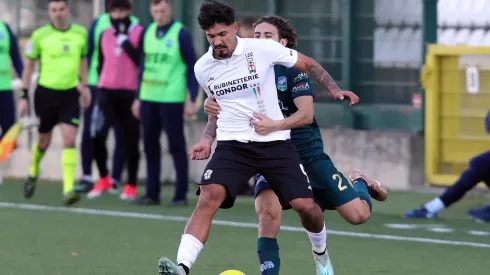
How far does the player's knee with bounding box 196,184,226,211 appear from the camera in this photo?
7879 mm

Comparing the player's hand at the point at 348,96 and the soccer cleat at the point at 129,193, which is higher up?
the player's hand at the point at 348,96

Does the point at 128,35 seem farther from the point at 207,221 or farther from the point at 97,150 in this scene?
the point at 207,221

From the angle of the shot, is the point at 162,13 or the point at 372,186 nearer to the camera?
the point at 372,186

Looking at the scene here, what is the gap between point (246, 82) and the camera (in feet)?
26.2

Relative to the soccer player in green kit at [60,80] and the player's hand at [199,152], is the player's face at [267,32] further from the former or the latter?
the soccer player in green kit at [60,80]

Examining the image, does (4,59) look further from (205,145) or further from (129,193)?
(205,145)

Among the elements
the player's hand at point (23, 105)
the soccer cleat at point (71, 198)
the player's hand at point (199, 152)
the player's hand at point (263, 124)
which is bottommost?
the soccer cleat at point (71, 198)

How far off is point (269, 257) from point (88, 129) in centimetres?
741

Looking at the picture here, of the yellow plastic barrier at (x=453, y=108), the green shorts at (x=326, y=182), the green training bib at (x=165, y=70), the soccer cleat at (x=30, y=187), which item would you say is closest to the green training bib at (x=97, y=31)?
the green training bib at (x=165, y=70)

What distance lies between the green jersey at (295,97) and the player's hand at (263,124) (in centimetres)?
36

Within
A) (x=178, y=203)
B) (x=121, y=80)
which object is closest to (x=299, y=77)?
(x=178, y=203)

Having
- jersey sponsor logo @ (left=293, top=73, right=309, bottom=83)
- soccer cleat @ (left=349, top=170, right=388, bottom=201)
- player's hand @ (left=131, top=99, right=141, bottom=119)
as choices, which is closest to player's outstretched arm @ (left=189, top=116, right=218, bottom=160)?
jersey sponsor logo @ (left=293, top=73, right=309, bottom=83)

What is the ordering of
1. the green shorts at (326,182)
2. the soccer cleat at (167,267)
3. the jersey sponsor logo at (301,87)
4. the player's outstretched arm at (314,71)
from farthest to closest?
the green shorts at (326,182) < the jersey sponsor logo at (301,87) < the player's outstretched arm at (314,71) < the soccer cleat at (167,267)

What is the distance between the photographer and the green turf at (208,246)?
9375 millimetres
